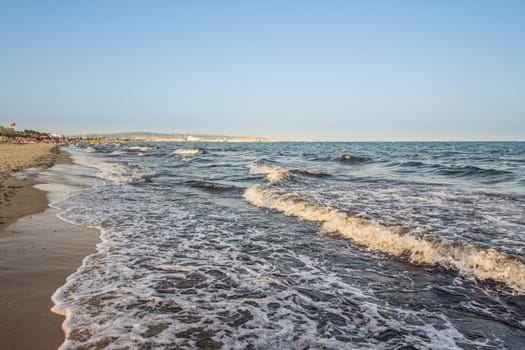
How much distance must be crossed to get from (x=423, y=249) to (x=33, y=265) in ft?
20.7

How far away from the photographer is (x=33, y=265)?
4.80 m

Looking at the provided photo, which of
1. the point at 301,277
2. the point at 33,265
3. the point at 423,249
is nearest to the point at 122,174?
the point at 33,265

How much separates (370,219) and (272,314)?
15.9ft

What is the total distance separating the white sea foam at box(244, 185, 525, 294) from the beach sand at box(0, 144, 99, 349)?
5269 millimetres

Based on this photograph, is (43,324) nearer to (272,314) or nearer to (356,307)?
(272,314)

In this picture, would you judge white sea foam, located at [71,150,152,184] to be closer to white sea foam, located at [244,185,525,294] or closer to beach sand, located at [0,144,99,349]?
beach sand, located at [0,144,99,349]

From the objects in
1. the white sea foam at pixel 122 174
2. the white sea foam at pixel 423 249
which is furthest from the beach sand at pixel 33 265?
the white sea foam at pixel 122 174

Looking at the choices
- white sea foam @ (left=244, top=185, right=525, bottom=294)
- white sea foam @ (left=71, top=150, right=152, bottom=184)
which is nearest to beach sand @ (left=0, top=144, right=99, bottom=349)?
white sea foam @ (left=244, top=185, right=525, bottom=294)

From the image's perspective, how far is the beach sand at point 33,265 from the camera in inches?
121

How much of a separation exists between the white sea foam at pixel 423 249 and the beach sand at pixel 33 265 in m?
5.27

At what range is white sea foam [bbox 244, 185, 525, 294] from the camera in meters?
5.11

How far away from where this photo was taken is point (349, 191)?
42.2 ft

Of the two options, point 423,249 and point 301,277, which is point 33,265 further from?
point 423,249

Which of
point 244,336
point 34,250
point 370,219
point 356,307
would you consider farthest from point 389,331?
point 34,250
